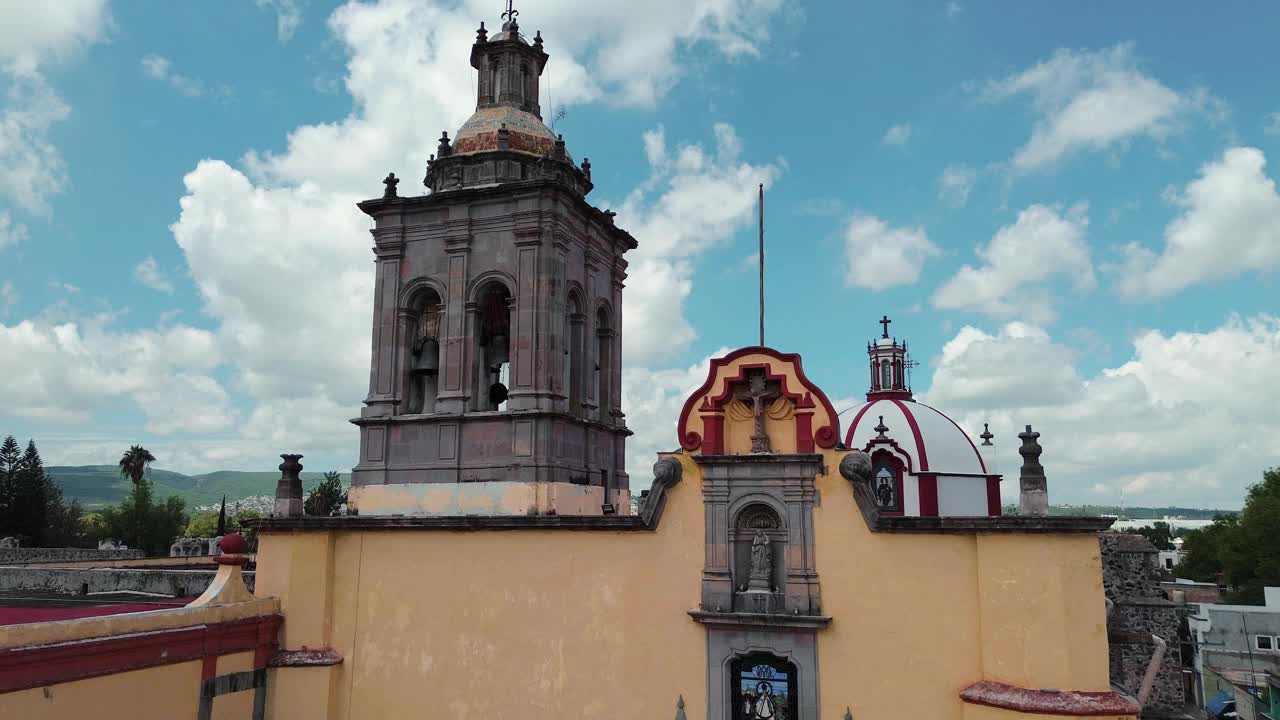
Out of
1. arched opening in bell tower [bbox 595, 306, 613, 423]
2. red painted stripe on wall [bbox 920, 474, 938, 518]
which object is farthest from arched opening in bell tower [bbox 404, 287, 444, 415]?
red painted stripe on wall [bbox 920, 474, 938, 518]

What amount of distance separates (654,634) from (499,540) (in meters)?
2.89

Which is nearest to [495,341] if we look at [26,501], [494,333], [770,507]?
[494,333]

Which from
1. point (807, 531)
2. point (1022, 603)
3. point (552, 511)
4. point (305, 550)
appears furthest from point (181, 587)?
point (1022, 603)

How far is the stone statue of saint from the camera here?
1292 cm

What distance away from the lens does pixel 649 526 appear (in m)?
13.5

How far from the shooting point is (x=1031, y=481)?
1188cm

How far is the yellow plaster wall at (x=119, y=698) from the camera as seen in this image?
10867 millimetres

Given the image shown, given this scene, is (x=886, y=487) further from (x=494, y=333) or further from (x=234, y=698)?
(x=234, y=698)

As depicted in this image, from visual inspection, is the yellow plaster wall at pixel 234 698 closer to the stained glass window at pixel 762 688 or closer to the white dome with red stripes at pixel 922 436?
the stained glass window at pixel 762 688

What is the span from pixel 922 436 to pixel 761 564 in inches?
715

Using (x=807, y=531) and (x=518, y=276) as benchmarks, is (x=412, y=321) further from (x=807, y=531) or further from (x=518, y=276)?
(x=807, y=531)

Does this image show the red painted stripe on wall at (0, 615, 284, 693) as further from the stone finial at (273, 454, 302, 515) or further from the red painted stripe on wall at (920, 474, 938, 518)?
the red painted stripe on wall at (920, 474, 938, 518)

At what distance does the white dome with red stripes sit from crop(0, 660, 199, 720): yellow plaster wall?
2113cm

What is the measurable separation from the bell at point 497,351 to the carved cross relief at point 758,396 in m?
6.57
